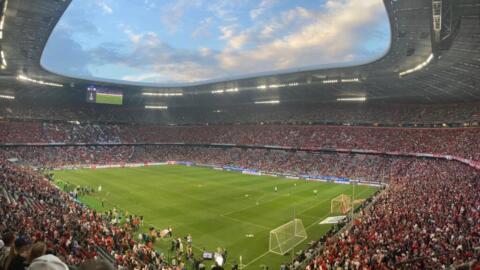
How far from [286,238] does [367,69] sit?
2865 centimetres

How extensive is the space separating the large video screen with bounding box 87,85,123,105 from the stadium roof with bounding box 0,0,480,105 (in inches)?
74.8

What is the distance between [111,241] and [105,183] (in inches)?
1127

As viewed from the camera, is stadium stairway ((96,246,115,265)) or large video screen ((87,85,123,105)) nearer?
stadium stairway ((96,246,115,265))

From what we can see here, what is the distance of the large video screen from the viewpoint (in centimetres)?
6694

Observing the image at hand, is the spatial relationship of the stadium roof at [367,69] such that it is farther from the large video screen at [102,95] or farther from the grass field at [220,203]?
the grass field at [220,203]

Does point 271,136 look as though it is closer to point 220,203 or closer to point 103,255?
point 220,203

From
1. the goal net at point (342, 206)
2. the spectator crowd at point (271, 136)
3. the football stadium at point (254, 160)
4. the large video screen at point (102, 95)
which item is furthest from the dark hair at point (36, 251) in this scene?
Answer: the large video screen at point (102, 95)

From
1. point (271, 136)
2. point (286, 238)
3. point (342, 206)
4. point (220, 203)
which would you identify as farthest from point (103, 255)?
point (271, 136)

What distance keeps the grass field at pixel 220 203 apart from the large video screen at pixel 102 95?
16505 millimetres

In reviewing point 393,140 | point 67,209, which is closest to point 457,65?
point 393,140

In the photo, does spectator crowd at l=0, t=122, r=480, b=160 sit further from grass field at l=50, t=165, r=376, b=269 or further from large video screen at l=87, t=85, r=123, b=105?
grass field at l=50, t=165, r=376, b=269

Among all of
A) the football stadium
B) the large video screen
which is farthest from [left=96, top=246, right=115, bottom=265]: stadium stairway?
the large video screen

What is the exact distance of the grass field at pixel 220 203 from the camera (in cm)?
2531

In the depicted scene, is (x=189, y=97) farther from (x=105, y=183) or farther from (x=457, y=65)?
(x=457, y=65)
